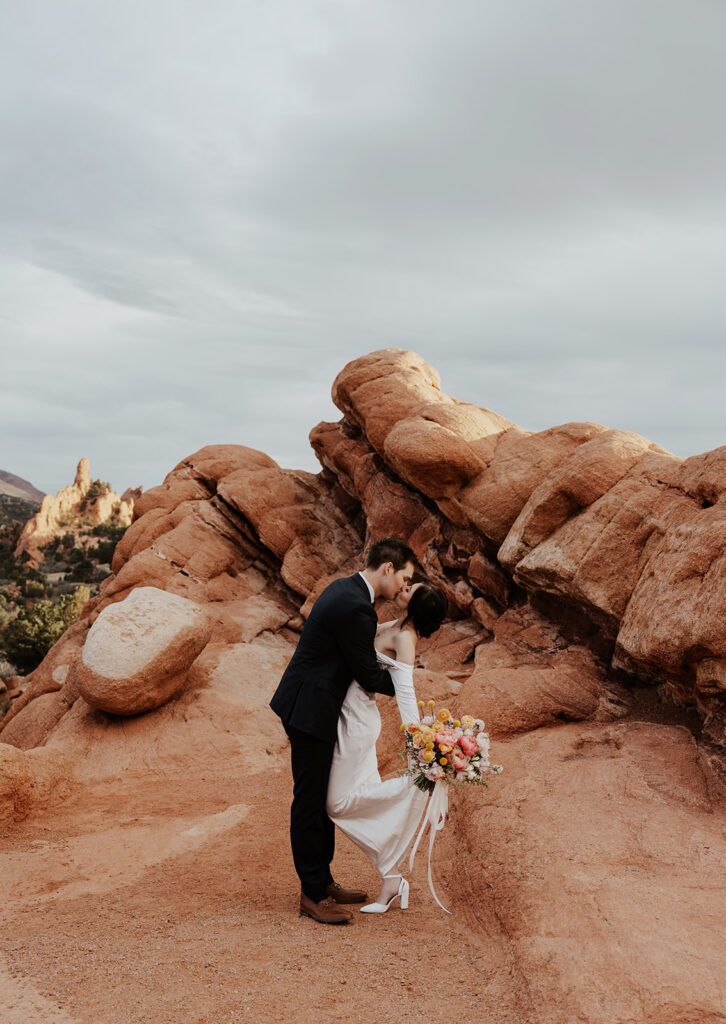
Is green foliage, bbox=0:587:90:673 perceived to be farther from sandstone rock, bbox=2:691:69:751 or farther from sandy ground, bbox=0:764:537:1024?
sandy ground, bbox=0:764:537:1024

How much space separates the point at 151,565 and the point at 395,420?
21.1 ft

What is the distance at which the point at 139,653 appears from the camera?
37.5ft

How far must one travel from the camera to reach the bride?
5.45 metres

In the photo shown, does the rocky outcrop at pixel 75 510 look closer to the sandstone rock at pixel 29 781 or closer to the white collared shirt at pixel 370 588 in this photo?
the sandstone rock at pixel 29 781

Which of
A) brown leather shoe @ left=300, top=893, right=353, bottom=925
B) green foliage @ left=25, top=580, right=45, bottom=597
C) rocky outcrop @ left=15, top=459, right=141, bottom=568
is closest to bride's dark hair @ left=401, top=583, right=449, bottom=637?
brown leather shoe @ left=300, top=893, right=353, bottom=925

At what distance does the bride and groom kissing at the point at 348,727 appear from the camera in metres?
5.41

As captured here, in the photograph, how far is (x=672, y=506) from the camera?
9.63m

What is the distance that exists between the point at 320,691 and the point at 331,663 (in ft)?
0.71

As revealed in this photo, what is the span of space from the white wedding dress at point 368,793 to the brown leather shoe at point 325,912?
0.43m

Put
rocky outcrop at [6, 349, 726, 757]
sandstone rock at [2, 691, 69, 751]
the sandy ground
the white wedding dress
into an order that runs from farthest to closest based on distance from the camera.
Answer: sandstone rock at [2, 691, 69, 751] < rocky outcrop at [6, 349, 726, 757] < the white wedding dress < the sandy ground

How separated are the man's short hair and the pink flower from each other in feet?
4.24

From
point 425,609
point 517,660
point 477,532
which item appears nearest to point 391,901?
point 425,609

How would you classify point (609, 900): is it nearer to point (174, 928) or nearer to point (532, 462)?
point (174, 928)

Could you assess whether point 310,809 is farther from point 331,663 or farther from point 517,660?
point 517,660
